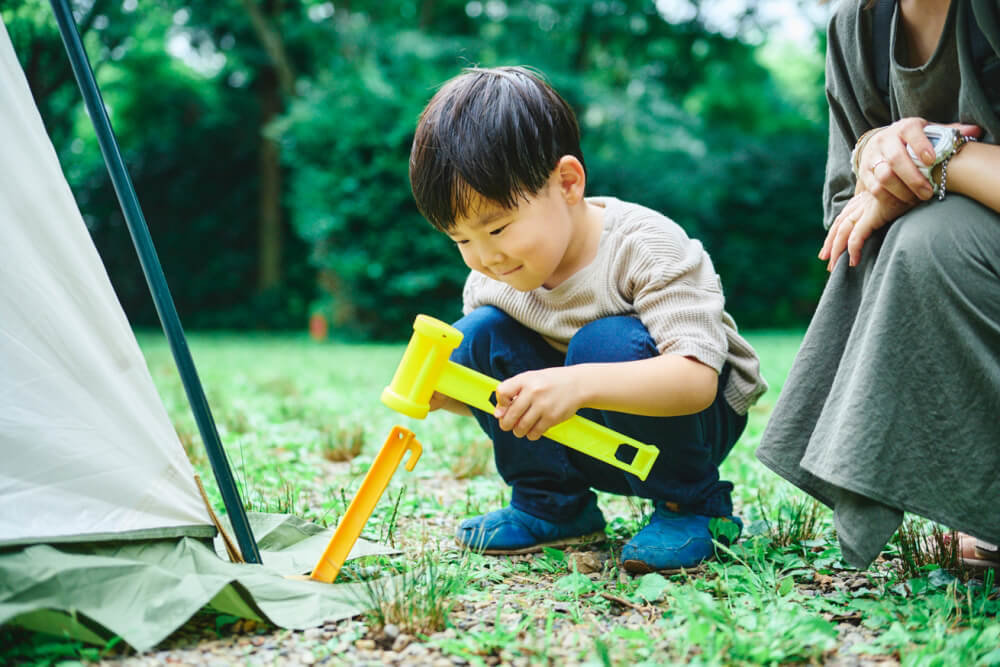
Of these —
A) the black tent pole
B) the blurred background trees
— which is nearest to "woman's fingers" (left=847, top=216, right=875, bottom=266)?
the black tent pole

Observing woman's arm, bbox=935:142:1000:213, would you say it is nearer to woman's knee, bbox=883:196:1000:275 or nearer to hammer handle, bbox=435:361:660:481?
woman's knee, bbox=883:196:1000:275

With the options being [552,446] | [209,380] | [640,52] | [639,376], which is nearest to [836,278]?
[639,376]

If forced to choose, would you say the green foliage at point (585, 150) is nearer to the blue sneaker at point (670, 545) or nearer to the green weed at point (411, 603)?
the blue sneaker at point (670, 545)

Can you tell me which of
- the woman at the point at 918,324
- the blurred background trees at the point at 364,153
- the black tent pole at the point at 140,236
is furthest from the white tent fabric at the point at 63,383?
the blurred background trees at the point at 364,153

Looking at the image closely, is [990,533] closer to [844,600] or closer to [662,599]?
[844,600]

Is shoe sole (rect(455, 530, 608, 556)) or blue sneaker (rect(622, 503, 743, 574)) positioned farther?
shoe sole (rect(455, 530, 608, 556))

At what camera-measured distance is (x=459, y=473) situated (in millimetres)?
2574

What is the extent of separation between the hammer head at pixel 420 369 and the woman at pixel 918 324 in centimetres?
63

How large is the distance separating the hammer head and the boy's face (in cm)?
22

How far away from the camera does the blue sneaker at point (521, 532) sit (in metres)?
1.82

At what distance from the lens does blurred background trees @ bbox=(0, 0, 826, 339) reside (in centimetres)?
856

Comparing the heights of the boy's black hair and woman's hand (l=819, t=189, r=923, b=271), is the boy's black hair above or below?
above

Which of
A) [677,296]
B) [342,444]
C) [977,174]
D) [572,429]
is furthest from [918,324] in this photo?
[342,444]

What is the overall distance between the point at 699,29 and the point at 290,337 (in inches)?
293
